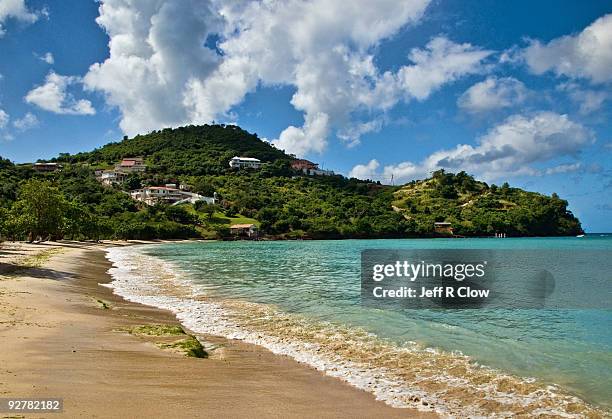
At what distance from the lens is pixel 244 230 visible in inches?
5271

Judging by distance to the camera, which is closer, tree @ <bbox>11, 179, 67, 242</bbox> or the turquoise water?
the turquoise water

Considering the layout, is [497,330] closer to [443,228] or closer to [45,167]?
[443,228]

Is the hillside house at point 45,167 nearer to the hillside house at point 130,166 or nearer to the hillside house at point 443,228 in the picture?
the hillside house at point 130,166

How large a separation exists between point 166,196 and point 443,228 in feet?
338

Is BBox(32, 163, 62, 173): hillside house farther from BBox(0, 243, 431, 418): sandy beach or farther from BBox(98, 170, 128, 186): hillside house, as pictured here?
BBox(0, 243, 431, 418): sandy beach

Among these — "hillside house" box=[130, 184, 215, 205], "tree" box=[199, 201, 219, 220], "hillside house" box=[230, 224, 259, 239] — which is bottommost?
"hillside house" box=[230, 224, 259, 239]

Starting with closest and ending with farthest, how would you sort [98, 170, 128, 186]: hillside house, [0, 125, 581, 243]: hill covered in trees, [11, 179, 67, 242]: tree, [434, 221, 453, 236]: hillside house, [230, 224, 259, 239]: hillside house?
[11, 179, 67, 242]: tree < [0, 125, 581, 243]: hill covered in trees < [230, 224, 259, 239]: hillside house < [434, 221, 453, 236]: hillside house < [98, 170, 128, 186]: hillside house

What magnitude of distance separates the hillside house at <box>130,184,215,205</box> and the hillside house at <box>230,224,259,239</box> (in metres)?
22.1

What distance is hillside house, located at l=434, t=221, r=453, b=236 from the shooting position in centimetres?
16125

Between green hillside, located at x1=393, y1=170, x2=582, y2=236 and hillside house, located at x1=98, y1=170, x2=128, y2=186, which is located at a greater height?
hillside house, located at x1=98, y1=170, x2=128, y2=186

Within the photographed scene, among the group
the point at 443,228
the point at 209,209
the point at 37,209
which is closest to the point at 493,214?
the point at 443,228

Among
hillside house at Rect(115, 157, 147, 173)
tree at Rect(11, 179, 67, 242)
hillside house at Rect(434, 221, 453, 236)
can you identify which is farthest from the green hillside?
tree at Rect(11, 179, 67, 242)

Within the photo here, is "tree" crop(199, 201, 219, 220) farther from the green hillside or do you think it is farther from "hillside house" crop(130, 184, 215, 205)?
the green hillside

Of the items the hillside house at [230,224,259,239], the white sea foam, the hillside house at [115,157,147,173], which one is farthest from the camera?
the hillside house at [115,157,147,173]
